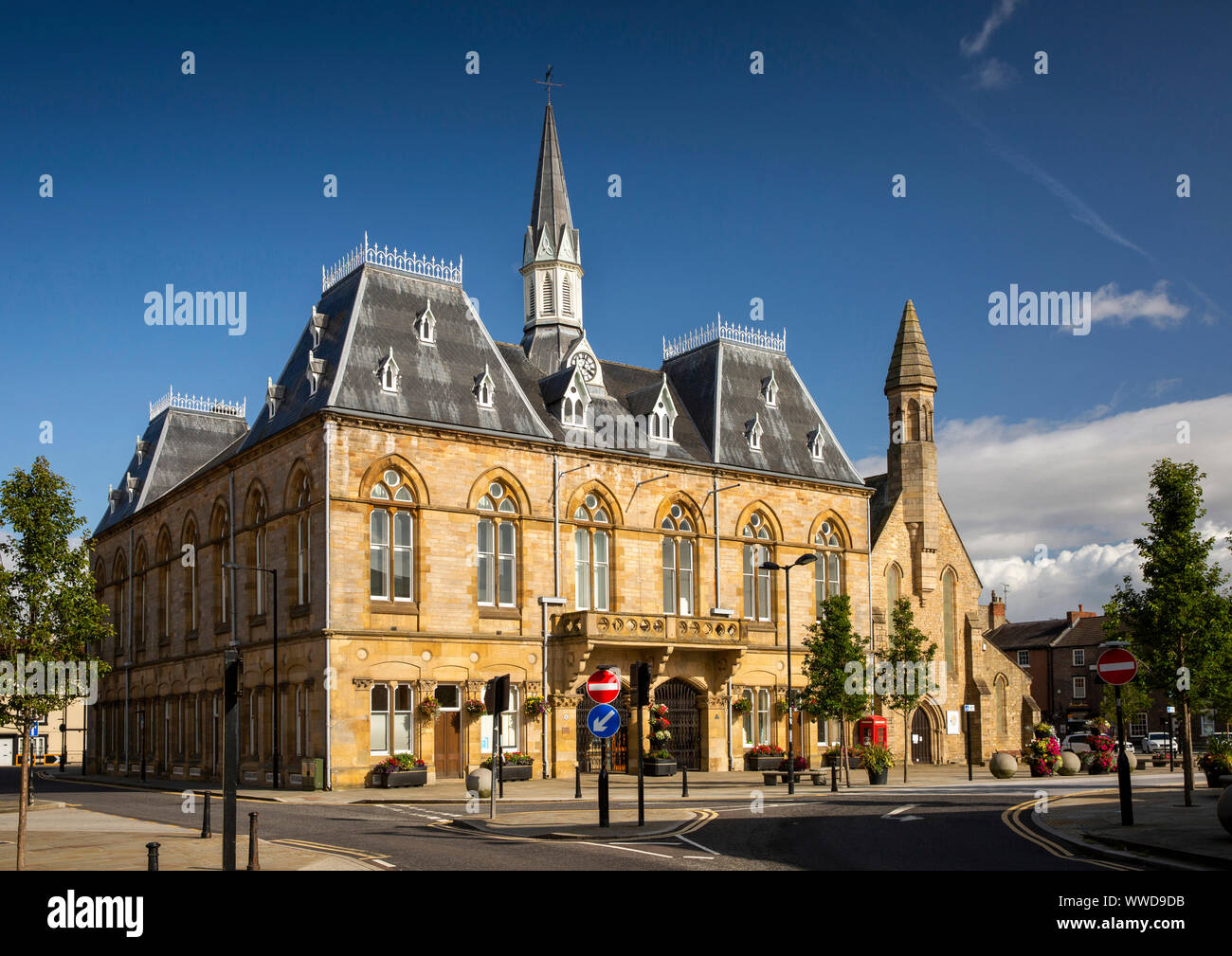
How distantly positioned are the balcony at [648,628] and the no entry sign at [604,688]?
18857 mm

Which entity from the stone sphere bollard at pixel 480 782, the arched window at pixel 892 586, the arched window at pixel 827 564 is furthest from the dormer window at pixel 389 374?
the arched window at pixel 892 586

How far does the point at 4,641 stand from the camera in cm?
2289

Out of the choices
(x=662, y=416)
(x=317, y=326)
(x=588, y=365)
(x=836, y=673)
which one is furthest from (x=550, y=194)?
(x=836, y=673)

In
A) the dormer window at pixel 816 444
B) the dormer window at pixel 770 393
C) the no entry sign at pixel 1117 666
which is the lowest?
the no entry sign at pixel 1117 666

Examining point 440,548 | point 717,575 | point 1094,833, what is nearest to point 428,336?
point 440,548

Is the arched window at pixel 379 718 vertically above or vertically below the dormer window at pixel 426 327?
below

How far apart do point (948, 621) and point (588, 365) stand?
21495 millimetres

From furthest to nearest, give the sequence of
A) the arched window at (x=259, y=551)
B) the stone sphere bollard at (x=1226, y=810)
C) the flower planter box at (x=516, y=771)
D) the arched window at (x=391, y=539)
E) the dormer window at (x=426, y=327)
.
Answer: the dormer window at (x=426, y=327), the arched window at (x=259, y=551), the arched window at (x=391, y=539), the flower planter box at (x=516, y=771), the stone sphere bollard at (x=1226, y=810)

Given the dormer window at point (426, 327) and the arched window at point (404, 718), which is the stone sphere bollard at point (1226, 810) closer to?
the arched window at point (404, 718)

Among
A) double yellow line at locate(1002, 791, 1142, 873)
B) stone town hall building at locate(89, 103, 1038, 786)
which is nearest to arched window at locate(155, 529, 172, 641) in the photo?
stone town hall building at locate(89, 103, 1038, 786)

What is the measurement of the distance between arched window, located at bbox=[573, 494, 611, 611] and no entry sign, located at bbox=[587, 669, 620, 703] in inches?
877

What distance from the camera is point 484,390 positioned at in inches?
1769

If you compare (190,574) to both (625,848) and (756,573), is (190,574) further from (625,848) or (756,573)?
(625,848)

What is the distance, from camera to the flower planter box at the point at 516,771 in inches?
A: 1615
